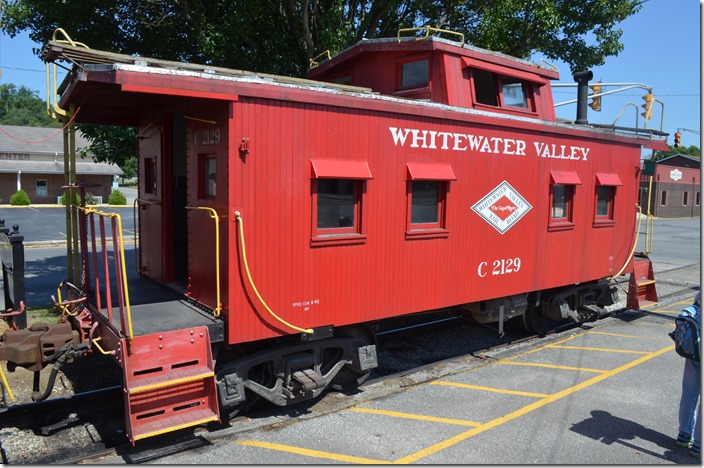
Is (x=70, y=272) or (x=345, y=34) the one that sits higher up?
(x=345, y=34)

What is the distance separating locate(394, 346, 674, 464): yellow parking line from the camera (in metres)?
5.51

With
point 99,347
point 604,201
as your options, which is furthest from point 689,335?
point 99,347

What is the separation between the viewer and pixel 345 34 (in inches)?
433

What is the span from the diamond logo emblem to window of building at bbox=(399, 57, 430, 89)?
1.96 metres

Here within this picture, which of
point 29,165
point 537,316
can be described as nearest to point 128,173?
point 29,165

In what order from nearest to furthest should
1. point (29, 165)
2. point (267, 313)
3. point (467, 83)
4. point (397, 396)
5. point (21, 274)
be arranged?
1. point (267, 313)
2. point (21, 274)
3. point (397, 396)
4. point (467, 83)
5. point (29, 165)

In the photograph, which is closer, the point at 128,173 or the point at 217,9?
the point at 217,9

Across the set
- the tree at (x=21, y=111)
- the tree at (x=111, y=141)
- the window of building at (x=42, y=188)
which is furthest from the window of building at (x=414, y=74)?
the tree at (x=21, y=111)

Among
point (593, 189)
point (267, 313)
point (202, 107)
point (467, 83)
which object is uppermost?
point (467, 83)

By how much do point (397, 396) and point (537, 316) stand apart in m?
4.34

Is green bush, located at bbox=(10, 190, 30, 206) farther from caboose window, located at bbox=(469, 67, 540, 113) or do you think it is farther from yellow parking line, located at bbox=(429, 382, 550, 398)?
yellow parking line, located at bbox=(429, 382, 550, 398)

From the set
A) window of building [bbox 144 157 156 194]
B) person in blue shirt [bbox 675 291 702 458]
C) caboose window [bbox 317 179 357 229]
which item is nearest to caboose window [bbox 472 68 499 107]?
caboose window [bbox 317 179 357 229]

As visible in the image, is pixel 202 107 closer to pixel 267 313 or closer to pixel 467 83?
pixel 267 313

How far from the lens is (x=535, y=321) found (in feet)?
33.2
